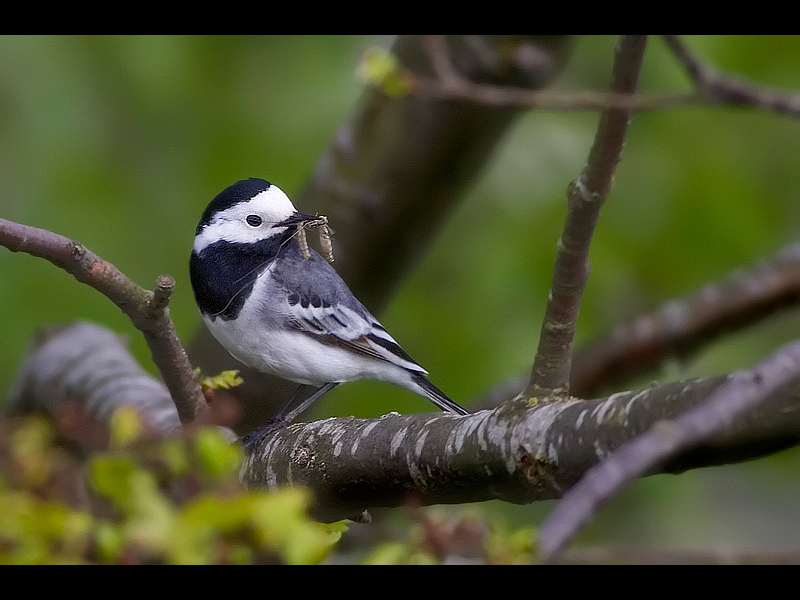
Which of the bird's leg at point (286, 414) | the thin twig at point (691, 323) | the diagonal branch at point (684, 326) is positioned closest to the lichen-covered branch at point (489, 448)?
the bird's leg at point (286, 414)

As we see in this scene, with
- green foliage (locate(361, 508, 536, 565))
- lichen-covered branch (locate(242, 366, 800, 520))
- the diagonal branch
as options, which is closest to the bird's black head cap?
lichen-covered branch (locate(242, 366, 800, 520))

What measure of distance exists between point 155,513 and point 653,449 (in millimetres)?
590

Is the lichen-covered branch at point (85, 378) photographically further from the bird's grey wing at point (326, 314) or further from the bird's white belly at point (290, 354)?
the bird's grey wing at point (326, 314)

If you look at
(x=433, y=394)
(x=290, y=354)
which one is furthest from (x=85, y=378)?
(x=433, y=394)

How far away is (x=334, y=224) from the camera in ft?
14.9

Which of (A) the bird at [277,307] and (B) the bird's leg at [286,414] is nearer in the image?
(B) the bird's leg at [286,414]

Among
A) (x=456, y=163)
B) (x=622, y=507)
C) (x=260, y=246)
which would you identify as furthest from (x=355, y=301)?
(x=622, y=507)

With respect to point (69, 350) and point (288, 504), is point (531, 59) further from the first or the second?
point (288, 504)

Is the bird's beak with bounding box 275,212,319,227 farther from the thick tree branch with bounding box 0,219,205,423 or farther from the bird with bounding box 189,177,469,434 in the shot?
the thick tree branch with bounding box 0,219,205,423

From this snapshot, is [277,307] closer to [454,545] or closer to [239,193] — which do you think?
[239,193]

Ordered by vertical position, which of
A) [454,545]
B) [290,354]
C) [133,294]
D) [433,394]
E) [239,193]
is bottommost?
[454,545]

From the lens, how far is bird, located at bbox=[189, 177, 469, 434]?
11.2 feet

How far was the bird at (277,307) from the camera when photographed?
3.43 meters

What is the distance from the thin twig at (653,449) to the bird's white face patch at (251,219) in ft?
8.36
